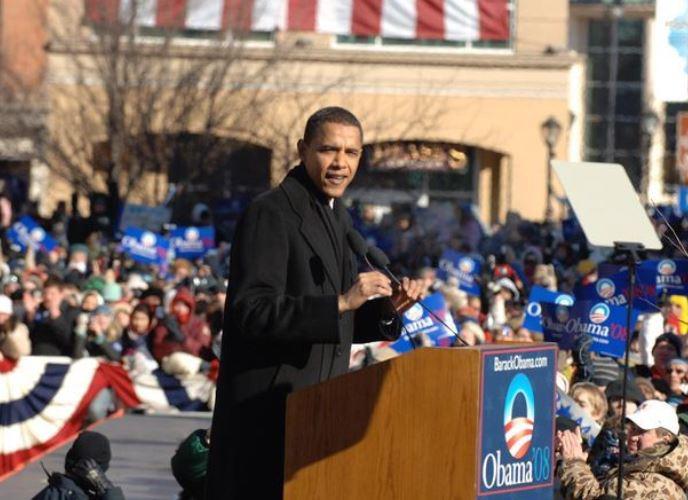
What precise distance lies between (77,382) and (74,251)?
8608 millimetres

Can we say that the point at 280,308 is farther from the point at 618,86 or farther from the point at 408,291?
the point at 618,86

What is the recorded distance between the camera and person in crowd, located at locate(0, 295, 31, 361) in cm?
1611

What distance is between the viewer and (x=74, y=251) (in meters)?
25.3

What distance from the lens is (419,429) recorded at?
213 inches

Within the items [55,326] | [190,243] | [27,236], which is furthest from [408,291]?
[27,236]

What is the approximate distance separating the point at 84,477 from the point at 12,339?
6667 mm

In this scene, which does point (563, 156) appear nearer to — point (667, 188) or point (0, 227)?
point (667, 188)

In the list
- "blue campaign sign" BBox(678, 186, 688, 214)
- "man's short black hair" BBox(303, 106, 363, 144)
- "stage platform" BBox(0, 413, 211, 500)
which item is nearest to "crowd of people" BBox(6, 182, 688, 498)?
"stage platform" BBox(0, 413, 211, 500)

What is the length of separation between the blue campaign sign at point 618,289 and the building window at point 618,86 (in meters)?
50.6

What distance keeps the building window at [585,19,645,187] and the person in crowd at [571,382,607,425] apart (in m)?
53.4

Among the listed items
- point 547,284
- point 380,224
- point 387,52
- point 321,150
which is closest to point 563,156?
point 387,52

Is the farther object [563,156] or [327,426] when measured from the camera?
[563,156]

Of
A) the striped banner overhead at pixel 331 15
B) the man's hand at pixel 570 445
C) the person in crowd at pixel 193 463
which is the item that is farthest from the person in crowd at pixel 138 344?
the striped banner overhead at pixel 331 15

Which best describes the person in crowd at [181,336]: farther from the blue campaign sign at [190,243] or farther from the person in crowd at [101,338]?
the blue campaign sign at [190,243]
